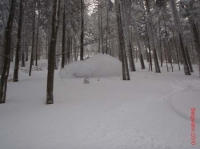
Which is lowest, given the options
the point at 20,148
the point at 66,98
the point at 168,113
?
the point at 20,148

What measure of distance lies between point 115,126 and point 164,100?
3.16 metres

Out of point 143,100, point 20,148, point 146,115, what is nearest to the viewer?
A: point 20,148

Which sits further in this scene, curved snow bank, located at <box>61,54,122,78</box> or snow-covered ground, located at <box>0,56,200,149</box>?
curved snow bank, located at <box>61,54,122,78</box>

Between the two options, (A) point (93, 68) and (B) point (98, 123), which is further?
(A) point (93, 68)

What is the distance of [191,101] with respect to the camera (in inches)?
200

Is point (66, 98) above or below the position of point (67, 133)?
above

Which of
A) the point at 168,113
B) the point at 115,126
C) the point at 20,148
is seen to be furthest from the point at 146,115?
the point at 20,148

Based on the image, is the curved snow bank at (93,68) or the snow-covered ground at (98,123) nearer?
the snow-covered ground at (98,123)

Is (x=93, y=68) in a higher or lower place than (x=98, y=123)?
higher

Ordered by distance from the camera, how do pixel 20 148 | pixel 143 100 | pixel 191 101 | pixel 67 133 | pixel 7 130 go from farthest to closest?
pixel 143 100 → pixel 191 101 → pixel 7 130 → pixel 67 133 → pixel 20 148

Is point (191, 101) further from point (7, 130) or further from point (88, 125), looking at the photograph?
point (7, 130)

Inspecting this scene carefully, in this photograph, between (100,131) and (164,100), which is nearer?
(100,131)

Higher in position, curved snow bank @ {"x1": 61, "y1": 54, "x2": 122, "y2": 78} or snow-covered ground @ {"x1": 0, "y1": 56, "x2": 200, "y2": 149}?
curved snow bank @ {"x1": 61, "y1": 54, "x2": 122, "y2": 78}

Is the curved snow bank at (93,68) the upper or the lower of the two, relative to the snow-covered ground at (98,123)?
Answer: upper
